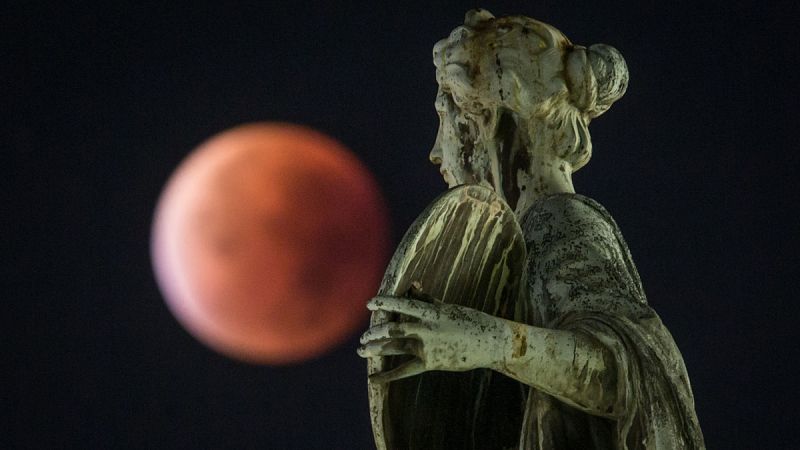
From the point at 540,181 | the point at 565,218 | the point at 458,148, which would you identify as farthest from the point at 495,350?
the point at 458,148

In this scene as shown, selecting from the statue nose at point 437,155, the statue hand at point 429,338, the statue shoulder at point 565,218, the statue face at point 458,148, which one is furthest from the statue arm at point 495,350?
the statue nose at point 437,155

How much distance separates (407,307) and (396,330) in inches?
1.5

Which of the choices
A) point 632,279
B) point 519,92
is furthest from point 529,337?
point 519,92

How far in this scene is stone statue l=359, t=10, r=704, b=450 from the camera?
2102 millimetres

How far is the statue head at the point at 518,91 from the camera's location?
2.75 meters

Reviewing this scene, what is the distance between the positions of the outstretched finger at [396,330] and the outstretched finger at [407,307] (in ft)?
0.05

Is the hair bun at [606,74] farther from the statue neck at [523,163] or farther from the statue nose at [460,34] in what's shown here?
the statue nose at [460,34]

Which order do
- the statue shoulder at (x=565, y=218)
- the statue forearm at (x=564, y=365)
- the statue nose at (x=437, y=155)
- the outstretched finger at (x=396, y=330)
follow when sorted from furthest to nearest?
1. the statue nose at (x=437, y=155)
2. the statue shoulder at (x=565, y=218)
3. the statue forearm at (x=564, y=365)
4. the outstretched finger at (x=396, y=330)

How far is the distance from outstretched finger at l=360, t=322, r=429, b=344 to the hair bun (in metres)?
0.95

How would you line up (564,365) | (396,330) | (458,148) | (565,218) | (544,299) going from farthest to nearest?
(458,148), (565,218), (544,299), (564,365), (396,330)

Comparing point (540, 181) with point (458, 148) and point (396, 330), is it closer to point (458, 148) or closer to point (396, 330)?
point (458, 148)

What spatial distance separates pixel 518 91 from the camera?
275 centimetres

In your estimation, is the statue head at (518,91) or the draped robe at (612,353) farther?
the statue head at (518,91)

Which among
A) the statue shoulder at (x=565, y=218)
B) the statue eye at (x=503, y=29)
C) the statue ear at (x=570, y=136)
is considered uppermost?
the statue eye at (x=503, y=29)
